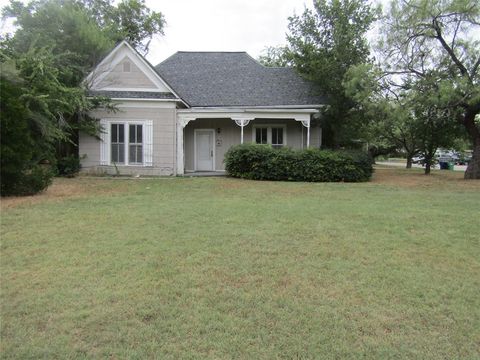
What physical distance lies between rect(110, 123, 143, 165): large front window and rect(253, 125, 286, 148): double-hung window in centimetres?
557

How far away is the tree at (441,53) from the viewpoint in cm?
1546

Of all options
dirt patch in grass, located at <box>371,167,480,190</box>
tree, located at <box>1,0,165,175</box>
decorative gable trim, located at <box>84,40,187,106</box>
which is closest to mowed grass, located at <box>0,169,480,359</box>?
dirt patch in grass, located at <box>371,167,480,190</box>

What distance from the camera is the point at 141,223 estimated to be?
274 inches

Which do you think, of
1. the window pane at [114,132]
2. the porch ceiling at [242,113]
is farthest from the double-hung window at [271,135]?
the window pane at [114,132]

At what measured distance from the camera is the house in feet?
55.0

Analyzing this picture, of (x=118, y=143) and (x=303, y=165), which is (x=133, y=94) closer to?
(x=118, y=143)

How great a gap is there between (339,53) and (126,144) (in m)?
10.4

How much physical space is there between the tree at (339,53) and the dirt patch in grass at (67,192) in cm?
1043

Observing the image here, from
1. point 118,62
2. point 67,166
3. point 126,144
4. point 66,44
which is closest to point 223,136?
point 126,144

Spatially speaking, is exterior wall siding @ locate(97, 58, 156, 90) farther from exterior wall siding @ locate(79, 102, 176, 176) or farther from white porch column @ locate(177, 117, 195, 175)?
white porch column @ locate(177, 117, 195, 175)

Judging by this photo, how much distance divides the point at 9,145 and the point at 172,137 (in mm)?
8239

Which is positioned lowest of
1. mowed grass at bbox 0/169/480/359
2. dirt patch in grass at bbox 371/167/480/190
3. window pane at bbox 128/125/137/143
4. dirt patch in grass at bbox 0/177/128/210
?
mowed grass at bbox 0/169/480/359

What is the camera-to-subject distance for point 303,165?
1538 centimetres

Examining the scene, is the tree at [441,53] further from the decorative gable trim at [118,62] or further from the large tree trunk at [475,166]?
the decorative gable trim at [118,62]
